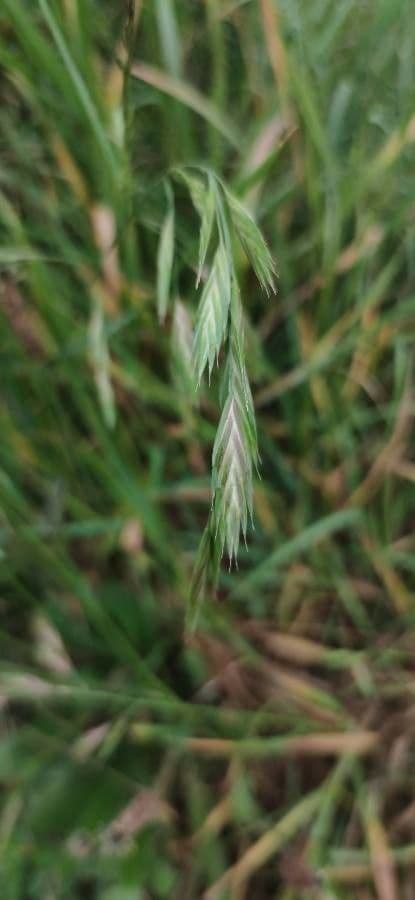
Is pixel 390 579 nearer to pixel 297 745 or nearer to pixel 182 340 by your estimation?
pixel 297 745

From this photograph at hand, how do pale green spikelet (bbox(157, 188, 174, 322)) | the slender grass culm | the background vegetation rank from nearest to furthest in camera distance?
the slender grass culm < pale green spikelet (bbox(157, 188, 174, 322)) < the background vegetation

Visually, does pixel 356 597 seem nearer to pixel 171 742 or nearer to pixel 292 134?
pixel 171 742

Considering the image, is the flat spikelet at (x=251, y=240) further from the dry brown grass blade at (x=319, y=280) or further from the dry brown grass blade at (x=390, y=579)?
the dry brown grass blade at (x=390, y=579)

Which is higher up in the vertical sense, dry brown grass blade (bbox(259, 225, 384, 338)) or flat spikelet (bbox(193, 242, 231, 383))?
flat spikelet (bbox(193, 242, 231, 383))

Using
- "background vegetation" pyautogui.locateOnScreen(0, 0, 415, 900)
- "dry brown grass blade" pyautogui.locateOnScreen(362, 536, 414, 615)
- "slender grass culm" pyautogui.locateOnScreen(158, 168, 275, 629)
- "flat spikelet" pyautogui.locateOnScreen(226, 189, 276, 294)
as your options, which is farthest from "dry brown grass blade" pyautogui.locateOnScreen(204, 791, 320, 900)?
"flat spikelet" pyautogui.locateOnScreen(226, 189, 276, 294)

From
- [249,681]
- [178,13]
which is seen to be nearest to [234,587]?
[249,681]

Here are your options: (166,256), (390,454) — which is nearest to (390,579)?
(390,454)

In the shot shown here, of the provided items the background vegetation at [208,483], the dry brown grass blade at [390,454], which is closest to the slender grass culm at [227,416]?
the background vegetation at [208,483]

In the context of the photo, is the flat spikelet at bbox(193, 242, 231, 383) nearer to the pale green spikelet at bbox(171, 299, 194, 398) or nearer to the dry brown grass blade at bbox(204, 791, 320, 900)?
the pale green spikelet at bbox(171, 299, 194, 398)
